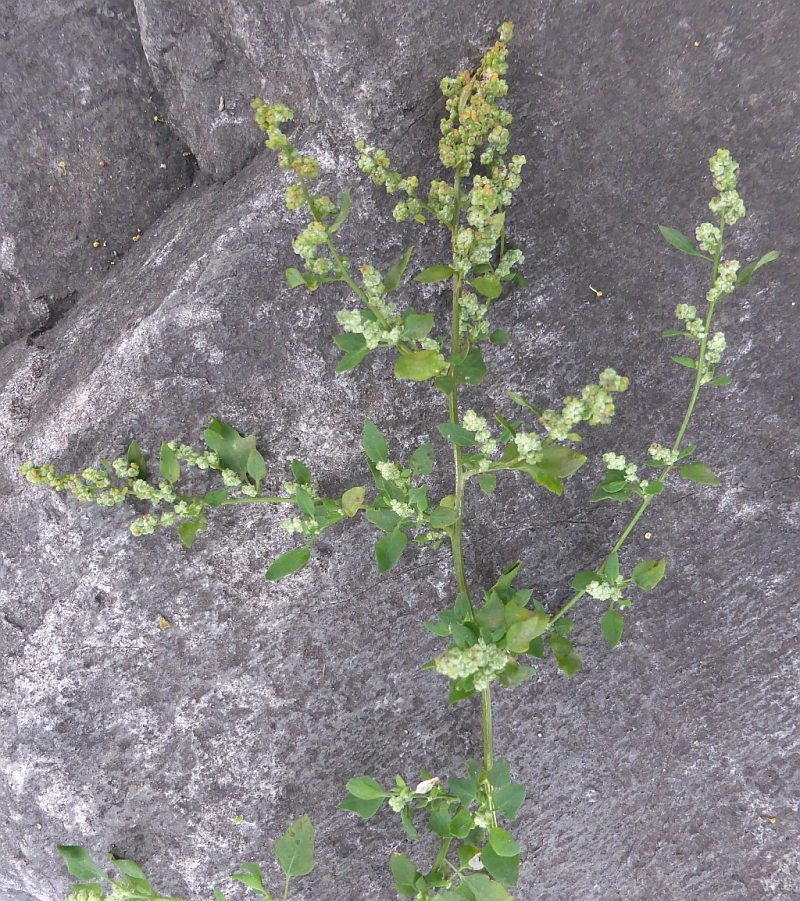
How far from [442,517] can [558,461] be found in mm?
287

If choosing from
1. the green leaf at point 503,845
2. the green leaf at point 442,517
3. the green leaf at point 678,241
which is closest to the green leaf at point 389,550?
the green leaf at point 442,517

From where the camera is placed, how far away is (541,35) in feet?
5.05

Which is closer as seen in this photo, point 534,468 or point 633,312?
point 534,468

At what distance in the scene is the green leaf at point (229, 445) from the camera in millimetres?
1521

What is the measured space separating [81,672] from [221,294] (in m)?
0.95

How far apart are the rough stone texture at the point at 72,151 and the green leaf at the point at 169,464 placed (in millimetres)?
595

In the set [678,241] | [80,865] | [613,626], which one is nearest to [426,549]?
[613,626]

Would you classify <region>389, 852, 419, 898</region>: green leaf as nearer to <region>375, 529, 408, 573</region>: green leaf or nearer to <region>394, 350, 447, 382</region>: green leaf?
<region>375, 529, 408, 573</region>: green leaf

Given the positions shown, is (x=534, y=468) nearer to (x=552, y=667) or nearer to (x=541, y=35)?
(x=552, y=667)

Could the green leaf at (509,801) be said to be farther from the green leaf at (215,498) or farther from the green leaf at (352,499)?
the green leaf at (215,498)

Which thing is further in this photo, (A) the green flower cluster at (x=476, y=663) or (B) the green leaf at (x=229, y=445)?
(B) the green leaf at (x=229, y=445)

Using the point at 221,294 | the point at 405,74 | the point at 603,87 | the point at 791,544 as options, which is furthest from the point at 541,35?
the point at 791,544

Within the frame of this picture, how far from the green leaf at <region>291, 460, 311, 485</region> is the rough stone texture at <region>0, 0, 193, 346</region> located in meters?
0.78

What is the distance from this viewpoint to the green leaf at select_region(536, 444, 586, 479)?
120 centimetres
